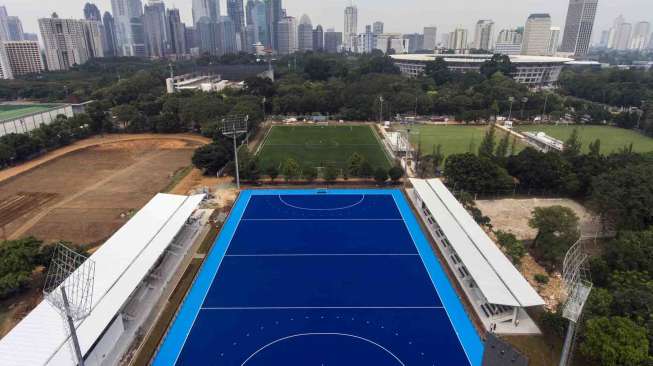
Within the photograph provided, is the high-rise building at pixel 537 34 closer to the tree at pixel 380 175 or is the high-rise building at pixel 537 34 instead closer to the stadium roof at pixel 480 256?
the tree at pixel 380 175

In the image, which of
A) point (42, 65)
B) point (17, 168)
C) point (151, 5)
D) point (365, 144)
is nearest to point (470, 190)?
point (365, 144)

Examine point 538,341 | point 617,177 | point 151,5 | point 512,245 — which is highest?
point 151,5

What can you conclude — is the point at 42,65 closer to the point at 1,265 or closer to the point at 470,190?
the point at 1,265

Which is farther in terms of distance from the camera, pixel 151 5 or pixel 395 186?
pixel 151 5

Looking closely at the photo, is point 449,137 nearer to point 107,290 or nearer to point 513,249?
point 513,249

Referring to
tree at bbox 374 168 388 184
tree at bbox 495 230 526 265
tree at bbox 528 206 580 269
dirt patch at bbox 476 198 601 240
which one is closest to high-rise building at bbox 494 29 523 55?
dirt patch at bbox 476 198 601 240

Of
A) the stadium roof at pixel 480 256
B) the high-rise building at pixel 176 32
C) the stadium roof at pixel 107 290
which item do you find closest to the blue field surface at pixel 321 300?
the stadium roof at pixel 480 256

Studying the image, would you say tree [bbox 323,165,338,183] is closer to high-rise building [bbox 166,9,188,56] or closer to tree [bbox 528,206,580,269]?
tree [bbox 528,206,580,269]
